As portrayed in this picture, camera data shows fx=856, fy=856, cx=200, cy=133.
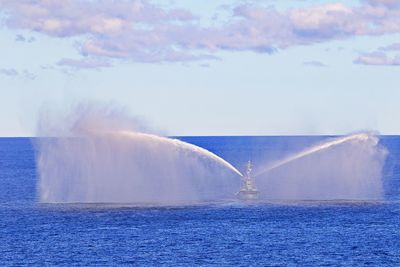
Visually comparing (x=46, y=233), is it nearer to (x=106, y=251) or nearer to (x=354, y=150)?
(x=106, y=251)

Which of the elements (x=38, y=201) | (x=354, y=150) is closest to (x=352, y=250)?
(x=354, y=150)

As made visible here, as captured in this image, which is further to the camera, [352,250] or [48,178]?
[48,178]

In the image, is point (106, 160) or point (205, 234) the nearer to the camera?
point (205, 234)

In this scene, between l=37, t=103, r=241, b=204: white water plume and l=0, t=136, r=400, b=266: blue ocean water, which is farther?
l=37, t=103, r=241, b=204: white water plume

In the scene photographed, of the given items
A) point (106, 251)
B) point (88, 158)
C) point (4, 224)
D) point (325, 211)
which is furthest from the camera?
point (88, 158)

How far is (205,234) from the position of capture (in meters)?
133

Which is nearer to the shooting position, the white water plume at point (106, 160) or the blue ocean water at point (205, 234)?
the blue ocean water at point (205, 234)

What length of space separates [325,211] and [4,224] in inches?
2293

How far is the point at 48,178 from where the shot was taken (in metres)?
178

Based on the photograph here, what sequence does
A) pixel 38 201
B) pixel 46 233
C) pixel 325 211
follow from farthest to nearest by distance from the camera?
pixel 38 201 < pixel 325 211 < pixel 46 233

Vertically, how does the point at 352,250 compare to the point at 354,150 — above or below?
below

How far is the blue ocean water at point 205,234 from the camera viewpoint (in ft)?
374

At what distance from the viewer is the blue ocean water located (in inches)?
4491

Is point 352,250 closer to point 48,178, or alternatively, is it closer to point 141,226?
point 141,226
